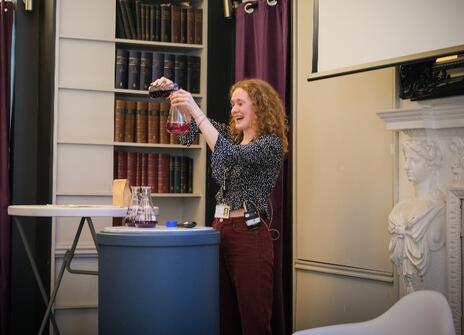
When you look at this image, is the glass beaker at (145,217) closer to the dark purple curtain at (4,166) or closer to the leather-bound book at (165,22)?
the dark purple curtain at (4,166)

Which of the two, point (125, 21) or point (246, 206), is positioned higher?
point (125, 21)

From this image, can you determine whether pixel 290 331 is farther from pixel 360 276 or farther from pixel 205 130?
pixel 205 130

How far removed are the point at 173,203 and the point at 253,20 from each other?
1.34 metres

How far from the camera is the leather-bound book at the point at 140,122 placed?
155 inches

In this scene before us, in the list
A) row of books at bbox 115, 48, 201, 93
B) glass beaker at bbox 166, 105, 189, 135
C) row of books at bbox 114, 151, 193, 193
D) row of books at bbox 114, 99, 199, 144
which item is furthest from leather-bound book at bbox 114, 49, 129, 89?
glass beaker at bbox 166, 105, 189, 135

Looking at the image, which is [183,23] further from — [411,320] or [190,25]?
[411,320]

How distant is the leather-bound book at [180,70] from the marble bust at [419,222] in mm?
1704

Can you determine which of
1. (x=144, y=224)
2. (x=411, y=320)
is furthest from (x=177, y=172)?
(x=411, y=320)

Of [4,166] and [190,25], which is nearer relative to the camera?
[4,166]

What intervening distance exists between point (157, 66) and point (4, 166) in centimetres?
108

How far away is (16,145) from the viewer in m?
3.90

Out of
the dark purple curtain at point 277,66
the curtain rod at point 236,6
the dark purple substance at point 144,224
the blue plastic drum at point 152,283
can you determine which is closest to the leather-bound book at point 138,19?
the curtain rod at point 236,6

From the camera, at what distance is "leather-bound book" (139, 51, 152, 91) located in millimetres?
3947

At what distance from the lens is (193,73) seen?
4027 millimetres
